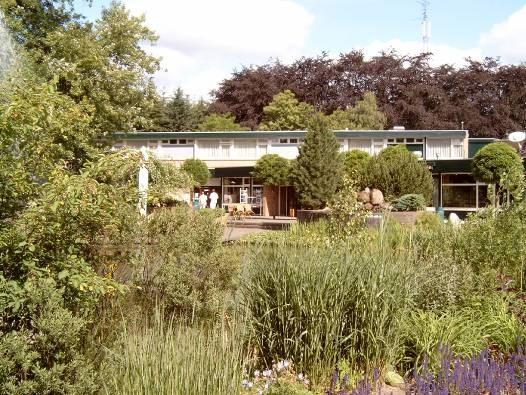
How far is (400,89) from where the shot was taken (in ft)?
185

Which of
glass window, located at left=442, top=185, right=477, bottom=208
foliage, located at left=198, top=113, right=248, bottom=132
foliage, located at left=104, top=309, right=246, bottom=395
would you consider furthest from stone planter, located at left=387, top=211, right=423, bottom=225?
foliage, located at left=198, top=113, right=248, bottom=132

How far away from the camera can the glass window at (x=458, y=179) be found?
39500 millimetres

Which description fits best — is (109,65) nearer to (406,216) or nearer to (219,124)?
(406,216)

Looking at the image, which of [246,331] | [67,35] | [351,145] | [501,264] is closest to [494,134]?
[351,145]

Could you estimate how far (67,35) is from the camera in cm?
2130

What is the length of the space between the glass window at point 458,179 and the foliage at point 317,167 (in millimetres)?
13319

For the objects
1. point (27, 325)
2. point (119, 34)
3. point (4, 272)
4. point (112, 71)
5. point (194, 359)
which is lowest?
point (194, 359)

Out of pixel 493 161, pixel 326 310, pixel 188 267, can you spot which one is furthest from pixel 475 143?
pixel 326 310

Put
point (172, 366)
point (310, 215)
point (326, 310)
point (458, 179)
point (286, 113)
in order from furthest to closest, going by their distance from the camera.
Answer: point (286, 113)
point (458, 179)
point (310, 215)
point (326, 310)
point (172, 366)

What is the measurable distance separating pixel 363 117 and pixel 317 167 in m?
23.7

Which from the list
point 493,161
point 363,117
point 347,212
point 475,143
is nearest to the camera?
point 347,212

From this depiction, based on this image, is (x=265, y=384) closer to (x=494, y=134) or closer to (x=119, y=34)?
(x=119, y=34)

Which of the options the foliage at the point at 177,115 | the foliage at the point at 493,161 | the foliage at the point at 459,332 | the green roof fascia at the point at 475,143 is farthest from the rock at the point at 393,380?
the foliage at the point at 177,115

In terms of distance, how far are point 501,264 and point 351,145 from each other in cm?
3798
